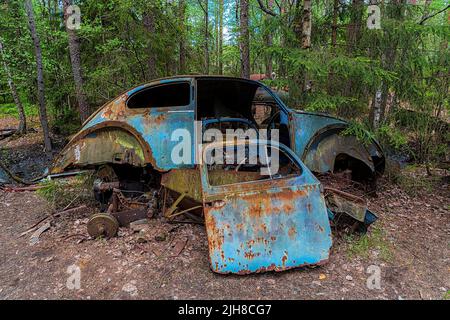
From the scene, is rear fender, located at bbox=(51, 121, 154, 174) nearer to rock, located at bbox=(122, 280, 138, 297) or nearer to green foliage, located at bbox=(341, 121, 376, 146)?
rock, located at bbox=(122, 280, 138, 297)

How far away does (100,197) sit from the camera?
15.9 feet

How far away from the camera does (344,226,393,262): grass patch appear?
12.0 feet

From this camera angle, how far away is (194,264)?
3578mm

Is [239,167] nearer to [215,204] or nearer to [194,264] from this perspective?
[215,204]

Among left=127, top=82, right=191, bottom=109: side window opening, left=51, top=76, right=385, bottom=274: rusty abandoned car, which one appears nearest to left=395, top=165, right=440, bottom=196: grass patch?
left=51, top=76, right=385, bottom=274: rusty abandoned car

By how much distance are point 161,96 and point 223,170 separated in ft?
6.29

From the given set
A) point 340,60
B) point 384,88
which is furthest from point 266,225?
point 384,88

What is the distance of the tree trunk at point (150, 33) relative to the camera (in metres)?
7.80

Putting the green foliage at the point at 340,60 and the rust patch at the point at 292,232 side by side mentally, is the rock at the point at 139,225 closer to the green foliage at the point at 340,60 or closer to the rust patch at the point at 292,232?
the rust patch at the point at 292,232

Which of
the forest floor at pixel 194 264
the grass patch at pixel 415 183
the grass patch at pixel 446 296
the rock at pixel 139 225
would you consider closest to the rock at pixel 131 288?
the forest floor at pixel 194 264

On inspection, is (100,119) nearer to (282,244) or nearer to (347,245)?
(282,244)

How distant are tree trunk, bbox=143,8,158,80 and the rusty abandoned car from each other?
3.34 m

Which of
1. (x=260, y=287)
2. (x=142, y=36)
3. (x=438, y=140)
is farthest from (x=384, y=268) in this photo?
(x=142, y=36)

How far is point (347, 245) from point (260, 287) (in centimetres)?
141
